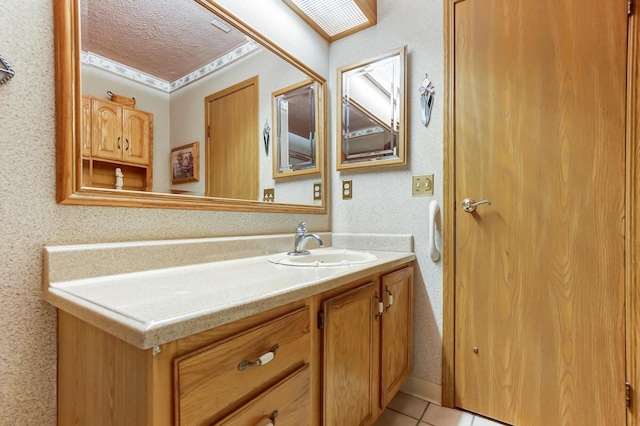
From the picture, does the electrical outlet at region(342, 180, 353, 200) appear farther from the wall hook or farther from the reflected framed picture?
the wall hook

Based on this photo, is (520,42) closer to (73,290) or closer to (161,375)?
(161,375)

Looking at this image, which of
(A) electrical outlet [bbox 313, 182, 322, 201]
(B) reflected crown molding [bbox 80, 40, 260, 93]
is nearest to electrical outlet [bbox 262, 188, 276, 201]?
(A) electrical outlet [bbox 313, 182, 322, 201]

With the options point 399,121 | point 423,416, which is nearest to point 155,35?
point 399,121

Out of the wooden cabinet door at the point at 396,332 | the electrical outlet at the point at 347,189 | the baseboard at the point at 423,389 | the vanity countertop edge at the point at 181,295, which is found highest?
the electrical outlet at the point at 347,189

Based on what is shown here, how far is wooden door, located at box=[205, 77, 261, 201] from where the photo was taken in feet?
3.82

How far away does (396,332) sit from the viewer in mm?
1293

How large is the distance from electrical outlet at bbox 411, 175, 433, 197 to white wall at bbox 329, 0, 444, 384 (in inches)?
1.0

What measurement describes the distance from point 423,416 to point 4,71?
191 cm

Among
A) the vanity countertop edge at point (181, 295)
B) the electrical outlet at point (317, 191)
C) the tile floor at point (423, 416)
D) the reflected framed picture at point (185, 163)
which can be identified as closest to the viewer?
the vanity countertop edge at point (181, 295)

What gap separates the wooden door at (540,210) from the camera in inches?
43.5

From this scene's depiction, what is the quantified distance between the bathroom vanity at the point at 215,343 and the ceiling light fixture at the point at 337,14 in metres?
1.39

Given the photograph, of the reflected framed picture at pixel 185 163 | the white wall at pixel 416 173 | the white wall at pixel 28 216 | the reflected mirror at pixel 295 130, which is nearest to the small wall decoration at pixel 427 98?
the white wall at pixel 416 173

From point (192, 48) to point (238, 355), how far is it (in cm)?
108

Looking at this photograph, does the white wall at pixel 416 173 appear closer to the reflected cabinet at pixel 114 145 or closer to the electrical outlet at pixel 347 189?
the electrical outlet at pixel 347 189
